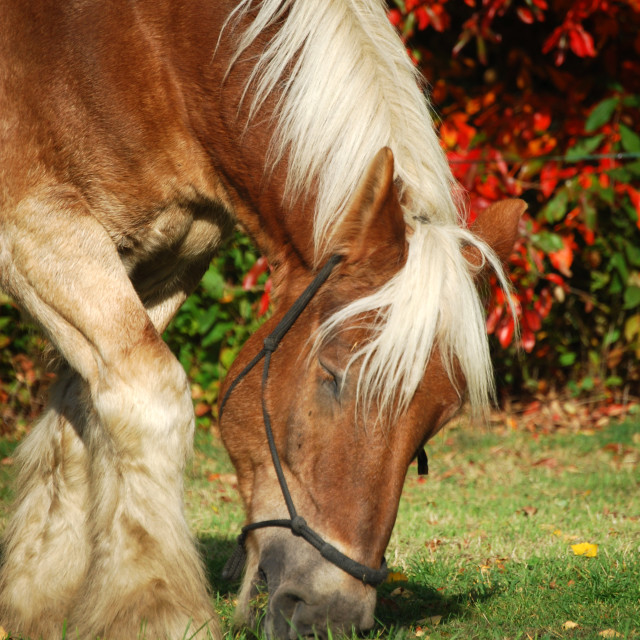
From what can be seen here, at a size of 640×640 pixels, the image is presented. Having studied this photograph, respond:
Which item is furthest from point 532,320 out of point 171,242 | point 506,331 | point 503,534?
point 171,242

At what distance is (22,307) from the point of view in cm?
268

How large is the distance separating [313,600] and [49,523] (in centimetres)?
114

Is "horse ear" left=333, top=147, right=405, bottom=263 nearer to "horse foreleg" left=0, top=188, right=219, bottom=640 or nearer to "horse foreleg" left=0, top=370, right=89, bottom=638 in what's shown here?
"horse foreleg" left=0, top=188, right=219, bottom=640

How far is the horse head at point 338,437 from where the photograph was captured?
2125 mm

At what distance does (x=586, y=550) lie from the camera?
3.27m

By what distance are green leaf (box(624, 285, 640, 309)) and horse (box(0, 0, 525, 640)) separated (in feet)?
12.5

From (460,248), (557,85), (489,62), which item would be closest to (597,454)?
(557,85)

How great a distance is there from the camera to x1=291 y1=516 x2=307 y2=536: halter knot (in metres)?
2.18

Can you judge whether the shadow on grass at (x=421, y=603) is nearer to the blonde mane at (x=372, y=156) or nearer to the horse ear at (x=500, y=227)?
the blonde mane at (x=372, y=156)

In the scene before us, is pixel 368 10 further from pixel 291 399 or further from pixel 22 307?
pixel 22 307

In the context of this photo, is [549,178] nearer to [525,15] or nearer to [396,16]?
[525,15]

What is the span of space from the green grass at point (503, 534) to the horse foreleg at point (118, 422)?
26cm

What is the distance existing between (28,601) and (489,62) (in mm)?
5395

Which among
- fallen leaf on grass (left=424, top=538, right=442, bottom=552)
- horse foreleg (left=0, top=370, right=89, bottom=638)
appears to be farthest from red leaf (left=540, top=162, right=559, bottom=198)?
horse foreleg (left=0, top=370, right=89, bottom=638)
